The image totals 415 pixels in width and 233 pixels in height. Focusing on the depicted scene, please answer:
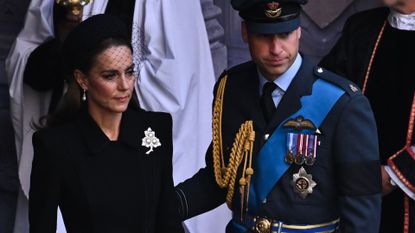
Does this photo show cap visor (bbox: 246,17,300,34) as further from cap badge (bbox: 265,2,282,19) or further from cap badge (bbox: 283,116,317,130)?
cap badge (bbox: 283,116,317,130)

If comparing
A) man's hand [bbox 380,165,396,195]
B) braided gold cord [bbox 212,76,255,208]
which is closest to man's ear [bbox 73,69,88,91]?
braided gold cord [bbox 212,76,255,208]

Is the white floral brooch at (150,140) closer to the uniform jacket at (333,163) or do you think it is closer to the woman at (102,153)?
the woman at (102,153)

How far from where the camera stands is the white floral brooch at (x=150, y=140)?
11.9 ft

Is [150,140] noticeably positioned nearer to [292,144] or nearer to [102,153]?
[102,153]

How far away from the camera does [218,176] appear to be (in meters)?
3.74

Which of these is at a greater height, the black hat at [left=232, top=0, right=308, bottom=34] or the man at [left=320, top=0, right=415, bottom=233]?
the black hat at [left=232, top=0, right=308, bottom=34]

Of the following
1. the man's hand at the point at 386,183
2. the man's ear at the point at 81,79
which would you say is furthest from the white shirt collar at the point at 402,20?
the man's ear at the point at 81,79

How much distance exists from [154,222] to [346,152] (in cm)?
68

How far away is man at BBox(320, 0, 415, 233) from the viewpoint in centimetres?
413

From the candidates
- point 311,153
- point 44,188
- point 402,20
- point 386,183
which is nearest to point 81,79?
point 44,188

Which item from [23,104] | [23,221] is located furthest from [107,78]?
[23,221]

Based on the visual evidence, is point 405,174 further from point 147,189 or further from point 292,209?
point 147,189

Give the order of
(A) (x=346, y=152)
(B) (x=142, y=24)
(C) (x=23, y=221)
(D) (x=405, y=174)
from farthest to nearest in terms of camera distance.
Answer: (C) (x=23, y=221) → (B) (x=142, y=24) → (D) (x=405, y=174) → (A) (x=346, y=152)

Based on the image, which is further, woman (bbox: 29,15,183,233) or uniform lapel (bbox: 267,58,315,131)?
uniform lapel (bbox: 267,58,315,131)
